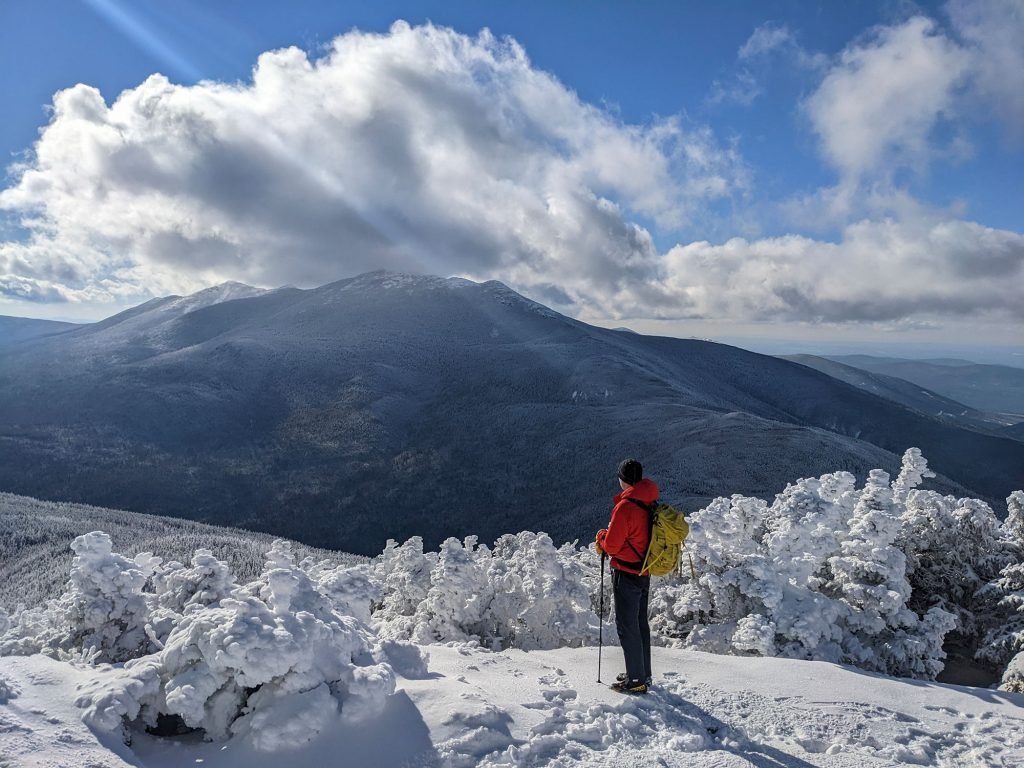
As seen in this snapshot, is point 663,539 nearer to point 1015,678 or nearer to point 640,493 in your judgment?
point 640,493

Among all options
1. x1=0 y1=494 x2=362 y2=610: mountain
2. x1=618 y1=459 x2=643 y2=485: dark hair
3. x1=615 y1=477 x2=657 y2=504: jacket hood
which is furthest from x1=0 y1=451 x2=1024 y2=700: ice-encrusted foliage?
x1=0 y1=494 x2=362 y2=610: mountain

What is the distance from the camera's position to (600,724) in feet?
19.7

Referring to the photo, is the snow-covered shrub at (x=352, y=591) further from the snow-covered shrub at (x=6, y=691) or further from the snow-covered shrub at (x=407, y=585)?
the snow-covered shrub at (x=6, y=691)

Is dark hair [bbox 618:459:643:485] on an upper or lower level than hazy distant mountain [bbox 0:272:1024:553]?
upper

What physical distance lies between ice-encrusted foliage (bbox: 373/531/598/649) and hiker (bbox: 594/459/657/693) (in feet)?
13.9

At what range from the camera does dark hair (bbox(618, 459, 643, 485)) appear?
7.21 meters

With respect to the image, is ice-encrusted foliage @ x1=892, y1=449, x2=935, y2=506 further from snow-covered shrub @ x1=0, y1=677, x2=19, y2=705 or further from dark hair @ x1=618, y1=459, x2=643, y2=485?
snow-covered shrub @ x1=0, y1=677, x2=19, y2=705

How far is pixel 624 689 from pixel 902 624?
6487 millimetres

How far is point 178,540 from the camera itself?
81.0 m

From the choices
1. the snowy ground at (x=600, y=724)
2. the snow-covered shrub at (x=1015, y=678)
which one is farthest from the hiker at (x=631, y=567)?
the snow-covered shrub at (x=1015, y=678)

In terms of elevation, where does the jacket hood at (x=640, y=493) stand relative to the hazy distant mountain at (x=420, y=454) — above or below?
above

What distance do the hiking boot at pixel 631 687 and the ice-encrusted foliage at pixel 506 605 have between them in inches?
166

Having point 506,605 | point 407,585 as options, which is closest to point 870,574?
point 506,605

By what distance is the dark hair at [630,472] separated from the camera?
7.21 m
